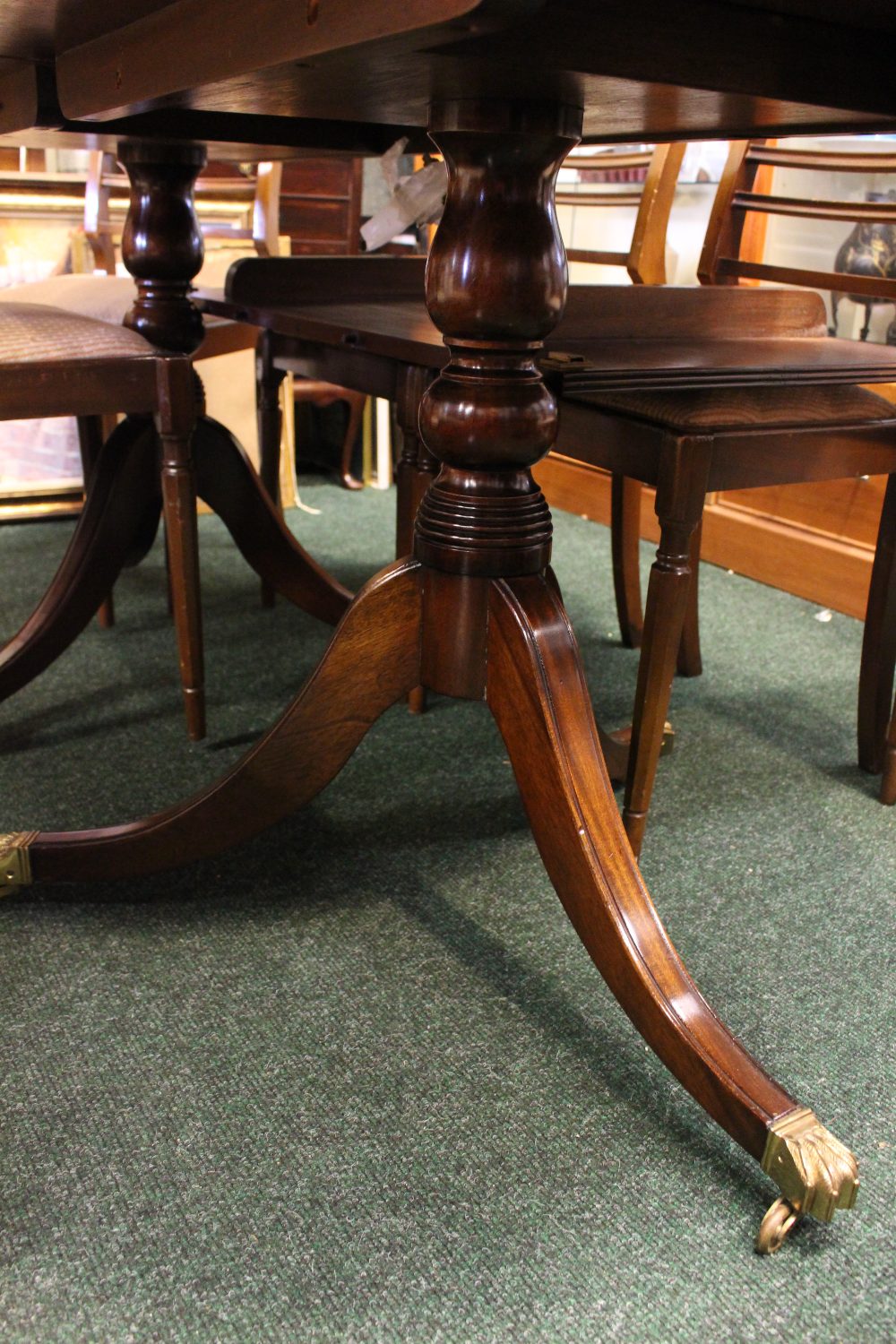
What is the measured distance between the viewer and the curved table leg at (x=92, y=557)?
1565mm

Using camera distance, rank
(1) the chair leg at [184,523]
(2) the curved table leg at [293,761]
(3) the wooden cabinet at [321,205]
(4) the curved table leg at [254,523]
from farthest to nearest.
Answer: (3) the wooden cabinet at [321,205] < (4) the curved table leg at [254,523] < (1) the chair leg at [184,523] < (2) the curved table leg at [293,761]

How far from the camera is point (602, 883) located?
0.87 metres

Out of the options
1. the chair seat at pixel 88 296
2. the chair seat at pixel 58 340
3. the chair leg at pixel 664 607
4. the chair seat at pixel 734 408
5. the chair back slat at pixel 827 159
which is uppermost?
the chair back slat at pixel 827 159

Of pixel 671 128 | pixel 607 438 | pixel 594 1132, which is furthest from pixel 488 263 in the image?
pixel 594 1132

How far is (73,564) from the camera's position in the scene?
1581 millimetres

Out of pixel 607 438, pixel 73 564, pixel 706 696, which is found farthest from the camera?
pixel 706 696

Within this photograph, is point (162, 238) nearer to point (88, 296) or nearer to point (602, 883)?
point (88, 296)

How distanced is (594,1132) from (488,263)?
640 millimetres

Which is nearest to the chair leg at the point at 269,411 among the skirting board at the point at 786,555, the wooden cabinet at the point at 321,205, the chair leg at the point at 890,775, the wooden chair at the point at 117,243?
the wooden chair at the point at 117,243

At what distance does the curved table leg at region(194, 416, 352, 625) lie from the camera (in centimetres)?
164

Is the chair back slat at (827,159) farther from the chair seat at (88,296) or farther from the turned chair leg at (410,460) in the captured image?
the chair seat at (88,296)

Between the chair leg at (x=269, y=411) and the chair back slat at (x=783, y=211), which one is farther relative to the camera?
the chair leg at (x=269, y=411)

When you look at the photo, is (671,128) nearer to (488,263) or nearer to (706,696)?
(488,263)

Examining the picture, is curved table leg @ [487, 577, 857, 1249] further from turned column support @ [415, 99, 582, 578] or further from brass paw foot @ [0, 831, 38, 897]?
brass paw foot @ [0, 831, 38, 897]
